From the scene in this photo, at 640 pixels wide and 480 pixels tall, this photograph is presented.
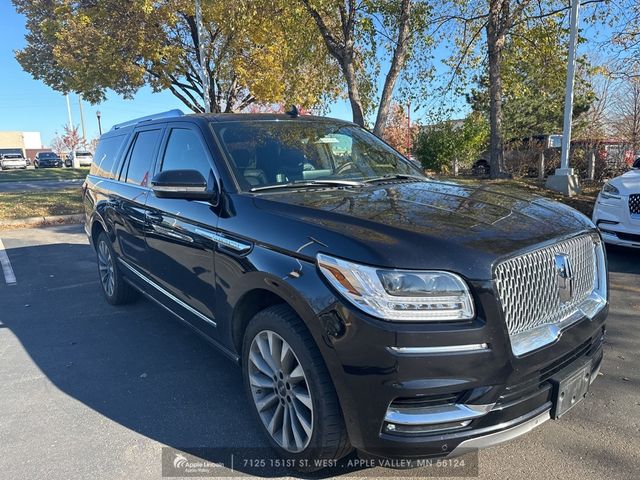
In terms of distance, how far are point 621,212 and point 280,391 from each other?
5573 millimetres

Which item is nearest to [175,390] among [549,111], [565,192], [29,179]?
[565,192]

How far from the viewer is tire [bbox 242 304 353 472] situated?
7.13 ft

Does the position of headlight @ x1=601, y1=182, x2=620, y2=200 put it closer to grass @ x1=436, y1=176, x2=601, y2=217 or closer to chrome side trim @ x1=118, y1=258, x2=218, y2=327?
grass @ x1=436, y1=176, x2=601, y2=217

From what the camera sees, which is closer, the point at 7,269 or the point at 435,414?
the point at 435,414

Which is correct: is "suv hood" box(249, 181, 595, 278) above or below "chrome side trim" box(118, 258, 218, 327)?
above

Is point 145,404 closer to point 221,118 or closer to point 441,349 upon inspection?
point 221,118

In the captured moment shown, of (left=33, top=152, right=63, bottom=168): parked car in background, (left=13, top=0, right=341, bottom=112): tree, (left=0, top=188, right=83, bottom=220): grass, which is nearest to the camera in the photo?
(left=0, top=188, right=83, bottom=220): grass

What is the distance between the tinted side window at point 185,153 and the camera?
3.22 meters

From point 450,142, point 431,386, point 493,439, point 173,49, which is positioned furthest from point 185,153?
point 450,142

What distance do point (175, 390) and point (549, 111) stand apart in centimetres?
2347

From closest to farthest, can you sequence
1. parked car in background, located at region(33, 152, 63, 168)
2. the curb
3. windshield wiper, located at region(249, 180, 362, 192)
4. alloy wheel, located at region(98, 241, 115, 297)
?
1. windshield wiper, located at region(249, 180, 362, 192)
2. alloy wheel, located at region(98, 241, 115, 297)
3. the curb
4. parked car in background, located at region(33, 152, 63, 168)

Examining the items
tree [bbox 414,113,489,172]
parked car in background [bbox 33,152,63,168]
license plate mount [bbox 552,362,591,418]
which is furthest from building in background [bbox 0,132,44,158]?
license plate mount [bbox 552,362,591,418]

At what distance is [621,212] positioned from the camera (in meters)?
6.08

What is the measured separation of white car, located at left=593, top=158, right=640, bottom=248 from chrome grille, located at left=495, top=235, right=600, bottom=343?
170 inches
